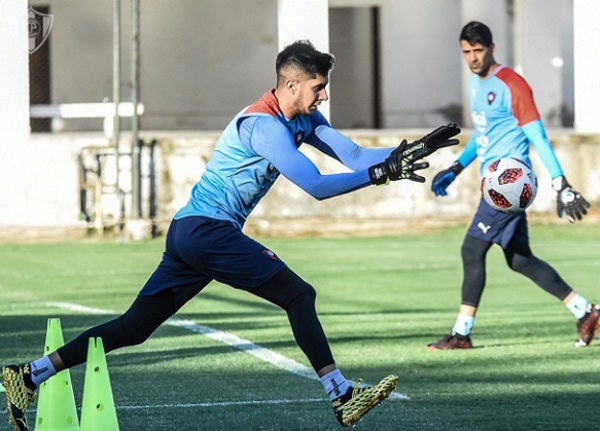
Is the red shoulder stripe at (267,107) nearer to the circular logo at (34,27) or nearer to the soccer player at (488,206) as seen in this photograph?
the soccer player at (488,206)

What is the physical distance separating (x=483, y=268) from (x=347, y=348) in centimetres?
112

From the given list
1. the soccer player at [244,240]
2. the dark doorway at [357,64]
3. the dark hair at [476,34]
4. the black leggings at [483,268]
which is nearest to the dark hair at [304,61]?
A: the soccer player at [244,240]

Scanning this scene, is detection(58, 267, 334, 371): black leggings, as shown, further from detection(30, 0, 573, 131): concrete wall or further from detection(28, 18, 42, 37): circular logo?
detection(30, 0, 573, 131): concrete wall

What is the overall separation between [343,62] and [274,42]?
71.0 inches

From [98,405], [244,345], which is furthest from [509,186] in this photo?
[98,405]

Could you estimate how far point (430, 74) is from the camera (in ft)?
105

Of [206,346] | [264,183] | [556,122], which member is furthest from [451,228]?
[264,183]

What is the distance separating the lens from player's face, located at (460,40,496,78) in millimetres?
10664

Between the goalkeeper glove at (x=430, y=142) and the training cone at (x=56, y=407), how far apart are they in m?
1.99

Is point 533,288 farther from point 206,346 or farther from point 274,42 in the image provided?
point 274,42

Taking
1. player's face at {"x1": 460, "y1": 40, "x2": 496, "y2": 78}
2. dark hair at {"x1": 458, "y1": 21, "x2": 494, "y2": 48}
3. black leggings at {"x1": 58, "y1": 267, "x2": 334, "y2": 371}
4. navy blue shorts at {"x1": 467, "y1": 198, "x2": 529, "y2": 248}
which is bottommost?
black leggings at {"x1": 58, "y1": 267, "x2": 334, "y2": 371}

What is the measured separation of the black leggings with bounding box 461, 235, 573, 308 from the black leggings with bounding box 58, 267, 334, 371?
357 cm

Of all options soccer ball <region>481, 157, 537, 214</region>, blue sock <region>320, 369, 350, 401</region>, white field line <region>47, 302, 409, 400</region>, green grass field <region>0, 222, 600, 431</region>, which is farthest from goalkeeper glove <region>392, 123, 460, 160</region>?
soccer ball <region>481, 157, 537, 214</region>

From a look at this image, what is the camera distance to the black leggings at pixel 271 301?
7254mm
